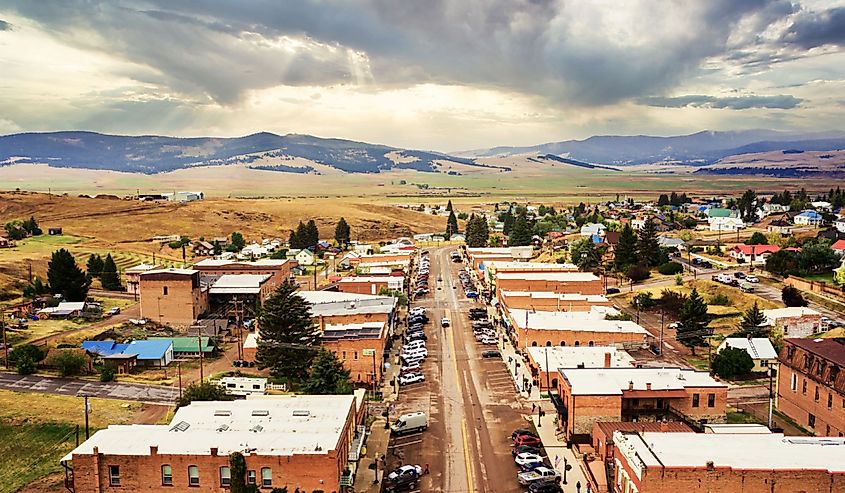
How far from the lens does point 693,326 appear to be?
58.0 m

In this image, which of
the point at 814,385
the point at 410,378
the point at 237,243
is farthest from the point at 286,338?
the point at 237,243

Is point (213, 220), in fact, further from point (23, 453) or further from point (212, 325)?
point (23, 453)

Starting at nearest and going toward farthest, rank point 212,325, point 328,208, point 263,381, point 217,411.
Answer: point 217,411 → point 263,381 → point 212,325 → point 328,208

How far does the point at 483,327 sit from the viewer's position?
6469cm

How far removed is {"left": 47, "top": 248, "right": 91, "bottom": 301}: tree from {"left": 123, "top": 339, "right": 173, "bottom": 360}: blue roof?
2185 cm

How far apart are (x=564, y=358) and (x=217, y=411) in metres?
25.6

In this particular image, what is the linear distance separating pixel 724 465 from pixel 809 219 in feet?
413

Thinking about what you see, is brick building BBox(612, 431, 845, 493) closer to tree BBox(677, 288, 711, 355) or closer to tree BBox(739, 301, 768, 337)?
tree BBox(739, 301, 768, 337)

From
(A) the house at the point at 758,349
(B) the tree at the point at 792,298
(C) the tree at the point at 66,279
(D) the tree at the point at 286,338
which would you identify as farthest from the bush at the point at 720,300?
(C) the tree at the point at 66,279

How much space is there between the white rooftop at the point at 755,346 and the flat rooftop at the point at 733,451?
2202cm

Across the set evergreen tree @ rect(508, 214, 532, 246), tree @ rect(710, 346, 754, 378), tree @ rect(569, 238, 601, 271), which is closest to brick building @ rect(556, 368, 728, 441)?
tree @ rect(710, 346, 754, 378)

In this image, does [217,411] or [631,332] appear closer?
[217,411]

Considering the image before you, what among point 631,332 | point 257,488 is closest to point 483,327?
point 631,332

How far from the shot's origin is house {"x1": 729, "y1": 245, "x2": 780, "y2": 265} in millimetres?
88000
